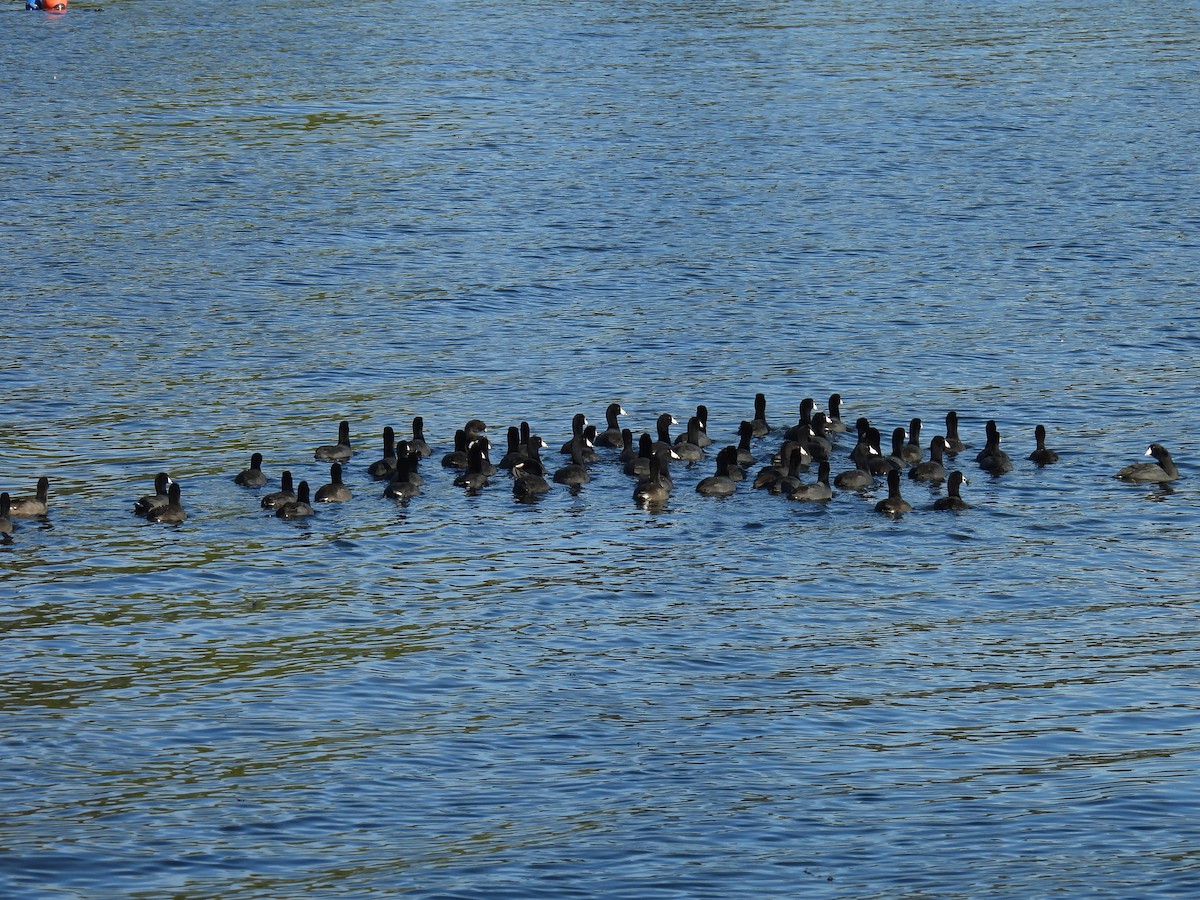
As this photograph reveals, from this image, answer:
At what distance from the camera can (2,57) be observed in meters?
78.8

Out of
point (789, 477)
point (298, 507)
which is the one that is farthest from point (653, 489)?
point (298, 507)

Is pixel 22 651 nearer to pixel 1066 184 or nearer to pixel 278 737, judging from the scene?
pixel 278 737

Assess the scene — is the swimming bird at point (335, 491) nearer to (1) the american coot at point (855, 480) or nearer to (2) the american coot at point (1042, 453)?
(1) the american coot at point (855, 480)

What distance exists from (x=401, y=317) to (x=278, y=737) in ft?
74.2

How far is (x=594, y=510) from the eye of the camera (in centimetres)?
3161

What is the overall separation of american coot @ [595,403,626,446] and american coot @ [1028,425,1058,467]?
23.1 ft

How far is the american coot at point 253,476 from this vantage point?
106ft

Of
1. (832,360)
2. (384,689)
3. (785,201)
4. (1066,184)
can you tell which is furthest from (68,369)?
(1066,184)

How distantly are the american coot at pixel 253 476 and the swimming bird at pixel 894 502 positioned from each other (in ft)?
32.6

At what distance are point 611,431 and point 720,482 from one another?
10.5 feet

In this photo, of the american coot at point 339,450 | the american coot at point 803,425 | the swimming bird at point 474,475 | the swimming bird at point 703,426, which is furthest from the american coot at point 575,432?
the american coot at point 339,450

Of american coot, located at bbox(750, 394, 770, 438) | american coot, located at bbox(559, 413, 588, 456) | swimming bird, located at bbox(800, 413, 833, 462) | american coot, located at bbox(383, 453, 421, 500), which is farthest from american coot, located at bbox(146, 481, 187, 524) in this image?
swimming bird, located at bbox(800, 413, 833, 462)

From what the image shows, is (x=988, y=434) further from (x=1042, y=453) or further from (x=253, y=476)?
(x=253, y=476)

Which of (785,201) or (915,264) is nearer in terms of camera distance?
(915,264)
